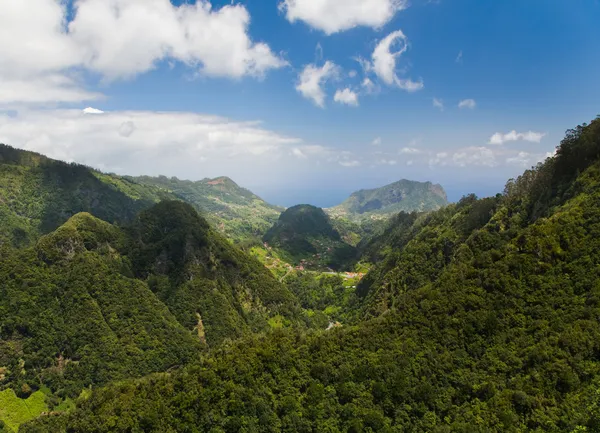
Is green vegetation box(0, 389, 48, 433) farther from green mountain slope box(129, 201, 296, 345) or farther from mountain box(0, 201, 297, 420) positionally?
green mountain slope box(129, 201, 296, 345)

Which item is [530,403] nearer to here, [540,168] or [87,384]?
[540,168]

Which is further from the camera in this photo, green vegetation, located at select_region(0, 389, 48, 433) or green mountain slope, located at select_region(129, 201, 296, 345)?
green mountain slope, located at select_region(129, 201, 296, 345)

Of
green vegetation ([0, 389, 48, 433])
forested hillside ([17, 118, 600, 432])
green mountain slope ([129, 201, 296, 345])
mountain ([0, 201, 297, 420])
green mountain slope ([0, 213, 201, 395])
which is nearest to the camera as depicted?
forested hillside ([17, 118, 600, 432])

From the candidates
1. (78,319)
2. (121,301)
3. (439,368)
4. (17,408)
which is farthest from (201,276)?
(439,368)

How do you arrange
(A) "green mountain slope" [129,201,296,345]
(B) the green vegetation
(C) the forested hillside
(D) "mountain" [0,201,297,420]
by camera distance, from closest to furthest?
(C) the forested hillside → (B) the green vegetation → (D) "mountain" [0,201,297,420] → (A) "green mountain slope" [129,201,296,345]

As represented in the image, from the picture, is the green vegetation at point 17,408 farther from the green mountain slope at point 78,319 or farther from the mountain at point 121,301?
the green mountain slope at point 78,319

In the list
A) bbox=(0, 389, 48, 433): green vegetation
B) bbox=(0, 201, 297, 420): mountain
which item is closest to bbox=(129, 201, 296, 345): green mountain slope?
bbox=(0, 201, 297, 420): mountain

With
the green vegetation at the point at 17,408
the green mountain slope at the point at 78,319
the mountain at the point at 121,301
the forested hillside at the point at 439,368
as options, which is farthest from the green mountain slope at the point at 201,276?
the forested hillside at the point at 439,368

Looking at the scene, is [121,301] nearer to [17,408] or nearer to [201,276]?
[201,276]
